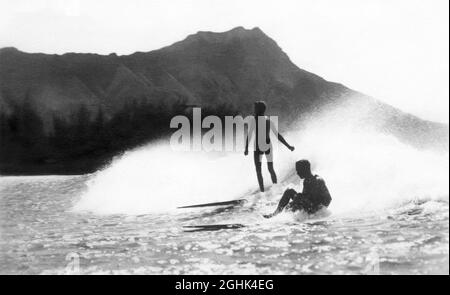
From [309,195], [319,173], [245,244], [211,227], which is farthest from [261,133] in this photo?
[245,244]

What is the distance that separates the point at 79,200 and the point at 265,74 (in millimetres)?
16776

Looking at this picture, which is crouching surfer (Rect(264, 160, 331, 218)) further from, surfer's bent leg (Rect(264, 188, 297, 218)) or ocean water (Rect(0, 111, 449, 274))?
ocean water (Rect(0, 111, 449, 274))

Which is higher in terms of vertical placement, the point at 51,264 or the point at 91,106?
the point at 91,106

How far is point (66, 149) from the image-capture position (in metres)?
45.3

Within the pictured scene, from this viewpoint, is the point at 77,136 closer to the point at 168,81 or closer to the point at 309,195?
the point at 168,81

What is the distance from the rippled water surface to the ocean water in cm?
2

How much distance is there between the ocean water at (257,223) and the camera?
28.2 ft

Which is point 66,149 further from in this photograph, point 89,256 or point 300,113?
point 89,256

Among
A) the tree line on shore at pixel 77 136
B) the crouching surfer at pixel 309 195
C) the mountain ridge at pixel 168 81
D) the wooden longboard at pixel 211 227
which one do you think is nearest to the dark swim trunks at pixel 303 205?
the crouching surfer at pixel 309 195

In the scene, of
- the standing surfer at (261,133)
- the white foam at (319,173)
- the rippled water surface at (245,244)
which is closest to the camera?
the rippled water surface at (245,244)

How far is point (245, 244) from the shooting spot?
9680mm

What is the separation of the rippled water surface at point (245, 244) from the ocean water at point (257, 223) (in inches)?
0.9

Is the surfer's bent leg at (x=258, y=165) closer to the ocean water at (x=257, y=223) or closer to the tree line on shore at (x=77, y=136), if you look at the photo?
Result: the ocean water at (x=257, y=223)
